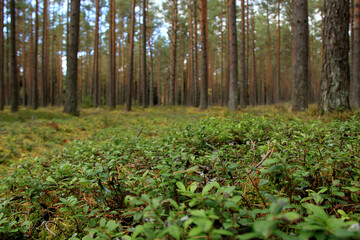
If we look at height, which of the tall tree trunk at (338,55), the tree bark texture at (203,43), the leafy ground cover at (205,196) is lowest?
the leafy ground cover at (205,196)

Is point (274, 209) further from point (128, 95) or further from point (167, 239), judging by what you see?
point (128, 95)

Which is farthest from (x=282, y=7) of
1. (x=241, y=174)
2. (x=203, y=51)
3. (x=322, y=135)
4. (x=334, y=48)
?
(x=241, y=174)

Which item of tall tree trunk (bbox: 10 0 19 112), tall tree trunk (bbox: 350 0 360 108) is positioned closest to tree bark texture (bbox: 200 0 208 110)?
tall tree trunk (bbox: 350 0 360 108)

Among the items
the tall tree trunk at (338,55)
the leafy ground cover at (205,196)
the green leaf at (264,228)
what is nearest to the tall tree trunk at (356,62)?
the tall tree trunk at (338,55)

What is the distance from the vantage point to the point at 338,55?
570 cm

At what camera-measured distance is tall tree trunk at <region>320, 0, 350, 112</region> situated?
5645 mm

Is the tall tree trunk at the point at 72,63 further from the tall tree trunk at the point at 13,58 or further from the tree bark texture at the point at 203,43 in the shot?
the tree bark texture at the point at 203,43

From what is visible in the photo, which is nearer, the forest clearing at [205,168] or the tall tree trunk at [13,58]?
the forest clearing at [205,168]

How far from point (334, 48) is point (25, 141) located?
27.7 feet

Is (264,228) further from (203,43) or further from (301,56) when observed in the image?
(203,43)

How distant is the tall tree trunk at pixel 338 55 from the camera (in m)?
5.64

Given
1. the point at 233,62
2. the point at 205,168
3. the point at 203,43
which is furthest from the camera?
the point at 203,43

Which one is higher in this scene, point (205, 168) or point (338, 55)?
point (338, 55)

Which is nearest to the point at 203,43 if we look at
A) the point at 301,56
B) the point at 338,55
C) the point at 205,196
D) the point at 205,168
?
the point at 301,56
